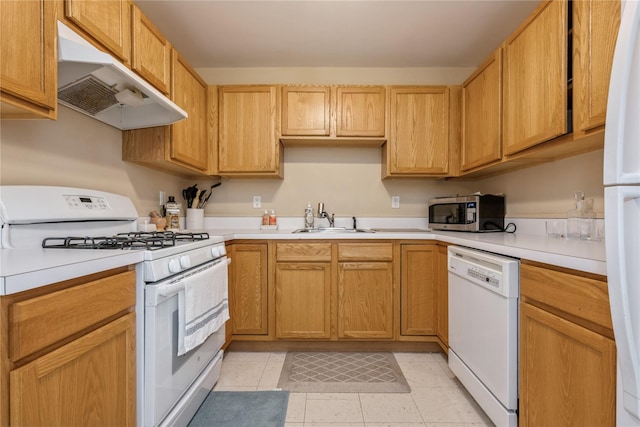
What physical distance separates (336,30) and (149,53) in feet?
4.17

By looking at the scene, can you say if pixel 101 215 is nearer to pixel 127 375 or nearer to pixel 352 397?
pixel 127 375

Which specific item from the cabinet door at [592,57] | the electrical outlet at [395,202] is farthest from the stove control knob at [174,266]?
the electrical outlet at [395,202]

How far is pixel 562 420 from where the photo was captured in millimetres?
1053

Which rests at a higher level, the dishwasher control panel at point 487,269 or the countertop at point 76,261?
the countertop at point 76,261

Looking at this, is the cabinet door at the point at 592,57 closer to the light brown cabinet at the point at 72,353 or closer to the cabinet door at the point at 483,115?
the cabinet door at the point at 483,115

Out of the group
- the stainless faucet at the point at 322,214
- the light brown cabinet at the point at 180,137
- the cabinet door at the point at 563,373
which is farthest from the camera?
the stainless faucet at the point at 322,214

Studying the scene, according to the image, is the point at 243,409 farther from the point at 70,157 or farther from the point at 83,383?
the point at 70,157

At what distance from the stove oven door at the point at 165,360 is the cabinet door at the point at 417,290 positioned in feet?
4.68

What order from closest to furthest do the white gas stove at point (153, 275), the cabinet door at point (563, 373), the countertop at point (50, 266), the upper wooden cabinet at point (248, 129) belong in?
the countertop at point (50, 266), the cabinet door at point (563, 373), the white gas stove at point (153, 275), the upper wooden cabinet at point (248, 129)

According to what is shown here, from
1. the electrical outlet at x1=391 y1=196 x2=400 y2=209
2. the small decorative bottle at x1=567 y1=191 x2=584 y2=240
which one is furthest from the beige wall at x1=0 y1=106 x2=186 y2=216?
the small decorative bottle at x1=567 y1=191 x2=584 y2=240

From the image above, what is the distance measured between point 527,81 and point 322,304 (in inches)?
73.9

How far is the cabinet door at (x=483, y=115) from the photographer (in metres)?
1.95

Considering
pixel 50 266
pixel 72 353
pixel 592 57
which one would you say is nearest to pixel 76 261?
pixel 50 266

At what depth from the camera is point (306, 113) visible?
254cm
